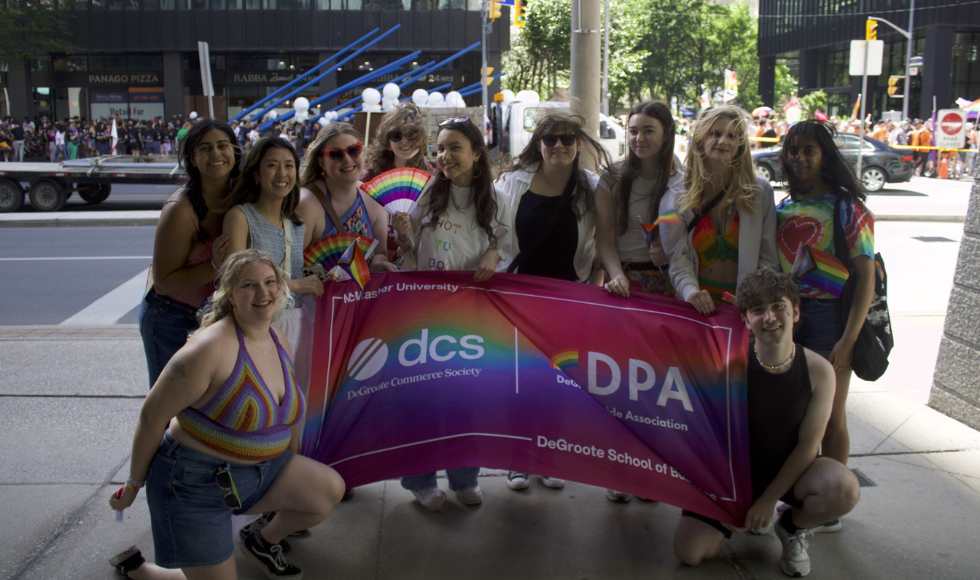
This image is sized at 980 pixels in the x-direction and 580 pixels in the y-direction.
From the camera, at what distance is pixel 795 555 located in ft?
10.9

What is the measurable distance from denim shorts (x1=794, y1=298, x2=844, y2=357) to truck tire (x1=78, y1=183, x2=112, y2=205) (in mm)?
17230

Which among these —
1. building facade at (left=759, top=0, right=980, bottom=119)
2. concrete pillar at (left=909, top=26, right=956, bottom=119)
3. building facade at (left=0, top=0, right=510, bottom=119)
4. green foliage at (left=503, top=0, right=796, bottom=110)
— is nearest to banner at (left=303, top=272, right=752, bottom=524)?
building facade at (left=0, top=0, right=510, bottom=119)

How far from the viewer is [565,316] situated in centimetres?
375

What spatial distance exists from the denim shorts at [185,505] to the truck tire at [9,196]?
16.6m

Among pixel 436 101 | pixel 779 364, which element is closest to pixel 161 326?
pixel 779 364

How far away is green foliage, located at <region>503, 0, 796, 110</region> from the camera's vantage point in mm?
43438

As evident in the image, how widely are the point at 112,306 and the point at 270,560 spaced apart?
6.36 meters

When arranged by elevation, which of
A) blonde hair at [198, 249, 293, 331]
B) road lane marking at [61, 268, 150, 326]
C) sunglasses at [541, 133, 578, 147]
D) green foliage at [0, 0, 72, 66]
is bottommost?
road lane marking at [61, 268, 150, 326]

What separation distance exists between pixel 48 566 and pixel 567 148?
9.82 ft

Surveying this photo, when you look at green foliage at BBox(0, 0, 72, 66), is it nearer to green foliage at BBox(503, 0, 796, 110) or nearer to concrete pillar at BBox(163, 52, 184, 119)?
concrete pillar at BBox(163, 52, 184, 119)

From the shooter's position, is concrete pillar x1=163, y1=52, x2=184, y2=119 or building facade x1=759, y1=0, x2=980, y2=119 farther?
building facade x1=759, y1=0, x2=980, y2=119

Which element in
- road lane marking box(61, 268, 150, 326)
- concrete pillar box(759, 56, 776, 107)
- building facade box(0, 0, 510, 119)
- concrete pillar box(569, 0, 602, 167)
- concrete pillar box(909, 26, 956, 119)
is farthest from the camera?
concrete pillar box(759, 56, 776, 107)

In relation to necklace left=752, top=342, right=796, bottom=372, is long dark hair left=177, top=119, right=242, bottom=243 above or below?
above

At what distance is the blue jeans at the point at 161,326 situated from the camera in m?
3.57
